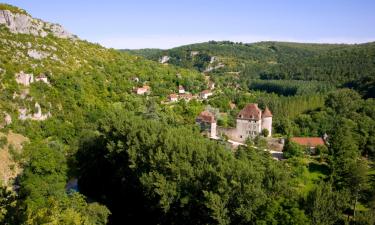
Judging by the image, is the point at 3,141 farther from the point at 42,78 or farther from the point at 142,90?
the point at 142,90

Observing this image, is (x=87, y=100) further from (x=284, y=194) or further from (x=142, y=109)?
(x=284, y=194)

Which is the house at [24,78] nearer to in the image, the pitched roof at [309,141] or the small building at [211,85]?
the pitched roof at [309,141]

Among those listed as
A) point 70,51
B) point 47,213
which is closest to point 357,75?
point 70,51

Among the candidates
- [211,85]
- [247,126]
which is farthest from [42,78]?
[211,85]

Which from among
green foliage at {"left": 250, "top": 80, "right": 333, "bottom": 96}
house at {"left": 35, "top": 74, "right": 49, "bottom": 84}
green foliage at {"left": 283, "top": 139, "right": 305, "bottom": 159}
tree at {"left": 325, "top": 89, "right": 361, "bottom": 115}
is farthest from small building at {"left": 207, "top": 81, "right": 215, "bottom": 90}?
green foliage at {"left": 283, "top": 139, "right": 305, "bottom": 159}

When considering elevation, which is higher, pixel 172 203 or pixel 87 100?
pixel 87 100

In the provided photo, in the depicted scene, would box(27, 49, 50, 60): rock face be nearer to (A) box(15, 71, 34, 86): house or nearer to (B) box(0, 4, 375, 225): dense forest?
(B) box(0, 4, 375, 225): dense forest

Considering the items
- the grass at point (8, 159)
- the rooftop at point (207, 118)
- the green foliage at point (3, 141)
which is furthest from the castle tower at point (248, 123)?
the green foliage at point (3, 141)
